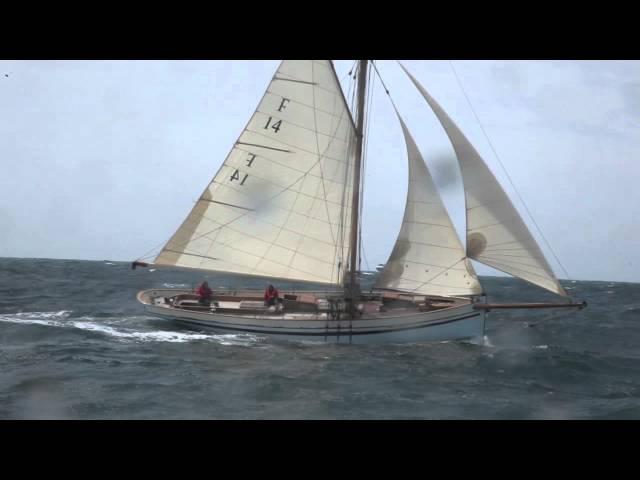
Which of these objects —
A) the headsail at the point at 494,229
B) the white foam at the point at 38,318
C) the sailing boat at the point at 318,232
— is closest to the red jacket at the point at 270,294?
the sailing boat at the point at 318,232

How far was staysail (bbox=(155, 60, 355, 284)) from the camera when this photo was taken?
969 inches

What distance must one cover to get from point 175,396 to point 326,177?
12.1 meters

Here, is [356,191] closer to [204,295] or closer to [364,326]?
A: [364,326]

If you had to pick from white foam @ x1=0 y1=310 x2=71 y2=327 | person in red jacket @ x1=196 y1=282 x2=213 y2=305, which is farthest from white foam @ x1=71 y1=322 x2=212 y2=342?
person in red jacket @ x1=196 y1=282 x2=213 y2=305

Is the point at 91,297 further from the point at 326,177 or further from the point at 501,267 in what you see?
the point at 501,267

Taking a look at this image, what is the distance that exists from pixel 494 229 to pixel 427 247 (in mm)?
2502

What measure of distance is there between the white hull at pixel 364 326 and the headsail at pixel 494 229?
2386mm

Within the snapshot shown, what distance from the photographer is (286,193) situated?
24.8 meters

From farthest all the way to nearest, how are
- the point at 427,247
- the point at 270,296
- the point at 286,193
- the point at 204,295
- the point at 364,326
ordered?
the point at 204,295
the point at 270,296
the point at 286,193
the point at 427,247
the point at 364,326

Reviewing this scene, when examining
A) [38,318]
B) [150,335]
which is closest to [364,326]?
[150,335]
